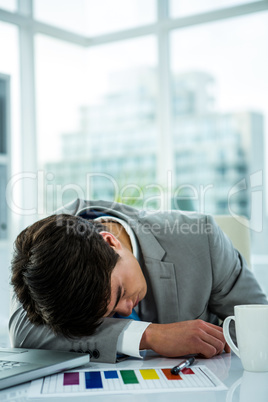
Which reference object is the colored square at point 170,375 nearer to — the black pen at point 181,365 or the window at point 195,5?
the black pen at point 181,365

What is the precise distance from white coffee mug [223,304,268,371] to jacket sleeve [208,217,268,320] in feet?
1.35

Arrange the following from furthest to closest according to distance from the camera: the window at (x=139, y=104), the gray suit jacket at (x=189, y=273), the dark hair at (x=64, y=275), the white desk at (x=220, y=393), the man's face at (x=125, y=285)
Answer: the window at (x=139, y=104)
the gray suit jacket at (x=189, y=273)
the man's face at (x=125, y=285)
the dark hair at (x=64, y=275)
the white desk at (x=220, y=393)

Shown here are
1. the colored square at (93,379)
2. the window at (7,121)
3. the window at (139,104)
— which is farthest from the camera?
the window at (139,104)

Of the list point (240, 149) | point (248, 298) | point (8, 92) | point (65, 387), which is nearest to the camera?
point (65, 387)

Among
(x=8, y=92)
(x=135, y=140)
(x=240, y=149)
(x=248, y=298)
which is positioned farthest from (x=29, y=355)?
(x=135, y=140)

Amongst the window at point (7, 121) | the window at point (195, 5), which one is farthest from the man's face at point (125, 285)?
the window at point (195, 5)

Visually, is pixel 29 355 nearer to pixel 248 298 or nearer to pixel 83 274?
pixel 83 274

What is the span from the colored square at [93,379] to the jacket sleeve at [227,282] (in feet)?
1.78

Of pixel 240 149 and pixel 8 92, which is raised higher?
pixel 8 92

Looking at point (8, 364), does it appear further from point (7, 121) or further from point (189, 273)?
point (7, 121)

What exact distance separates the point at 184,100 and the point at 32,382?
13.0 feet

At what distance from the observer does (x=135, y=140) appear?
493cm

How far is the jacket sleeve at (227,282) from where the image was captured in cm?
148

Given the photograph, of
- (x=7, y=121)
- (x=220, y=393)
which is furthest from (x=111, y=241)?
(x=7, y=121)
